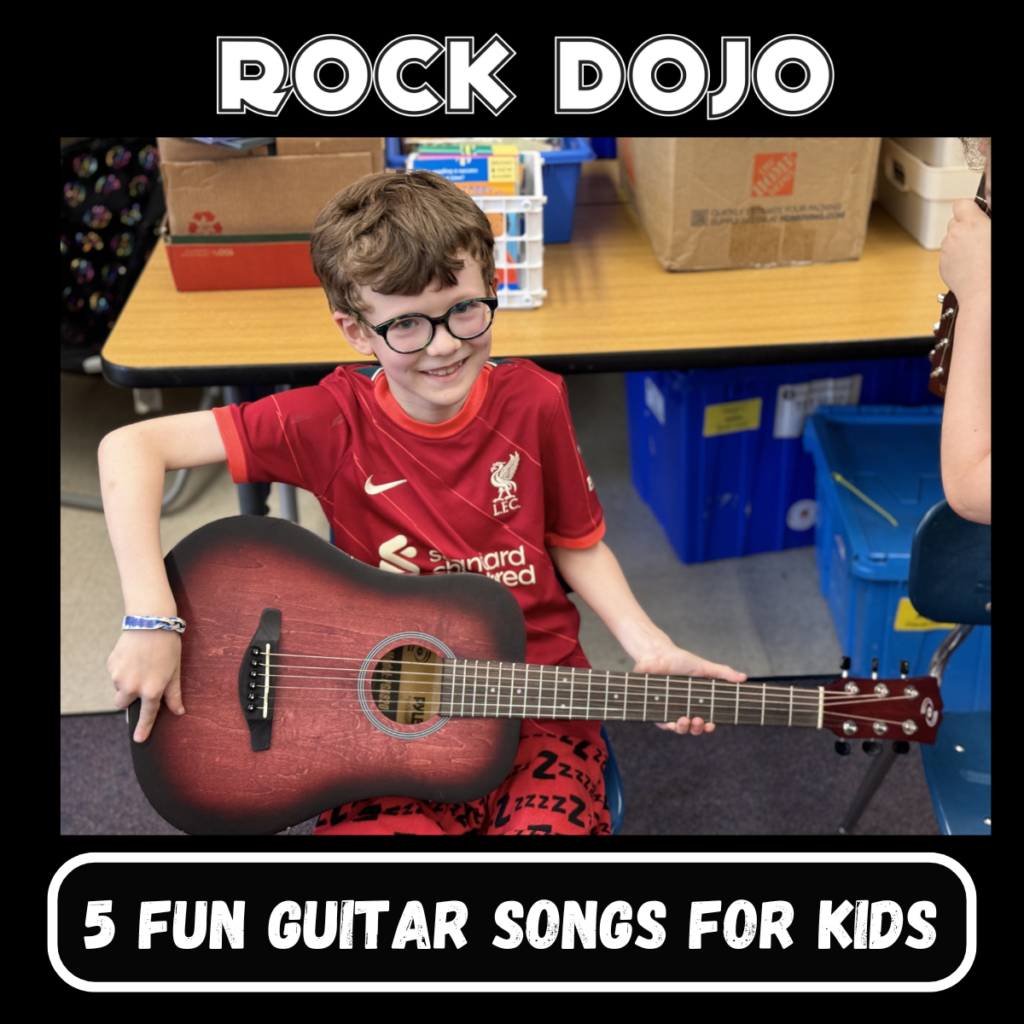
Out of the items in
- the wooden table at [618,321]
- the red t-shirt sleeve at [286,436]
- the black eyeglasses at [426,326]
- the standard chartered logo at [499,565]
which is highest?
the black eyeglasses at [426,326]

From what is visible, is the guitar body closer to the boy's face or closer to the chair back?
the boy's face

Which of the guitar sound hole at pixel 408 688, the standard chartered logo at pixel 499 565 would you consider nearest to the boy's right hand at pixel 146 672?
the guitar sound hole at pixel 408 688

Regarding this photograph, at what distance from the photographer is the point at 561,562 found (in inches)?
59.7

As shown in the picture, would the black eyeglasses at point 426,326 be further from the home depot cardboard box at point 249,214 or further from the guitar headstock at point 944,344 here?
the home depot cardboard box at point 249,214

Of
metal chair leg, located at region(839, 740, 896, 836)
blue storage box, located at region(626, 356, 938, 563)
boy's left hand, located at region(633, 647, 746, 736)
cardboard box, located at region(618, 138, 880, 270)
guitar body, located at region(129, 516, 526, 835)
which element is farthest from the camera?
blue storage box, located at region(626, 356, 938, 563)

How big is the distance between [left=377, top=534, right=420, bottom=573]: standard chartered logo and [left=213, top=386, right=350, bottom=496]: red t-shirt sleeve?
0.41ft

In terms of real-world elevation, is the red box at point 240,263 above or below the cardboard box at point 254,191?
below

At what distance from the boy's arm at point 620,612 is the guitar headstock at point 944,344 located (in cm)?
47

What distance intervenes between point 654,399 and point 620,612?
1090mm

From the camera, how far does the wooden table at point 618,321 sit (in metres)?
1.75

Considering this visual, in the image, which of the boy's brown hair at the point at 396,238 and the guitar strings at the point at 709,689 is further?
the guitar strings at the point at 709,689

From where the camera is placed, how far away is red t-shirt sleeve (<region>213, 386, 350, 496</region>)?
137 cm

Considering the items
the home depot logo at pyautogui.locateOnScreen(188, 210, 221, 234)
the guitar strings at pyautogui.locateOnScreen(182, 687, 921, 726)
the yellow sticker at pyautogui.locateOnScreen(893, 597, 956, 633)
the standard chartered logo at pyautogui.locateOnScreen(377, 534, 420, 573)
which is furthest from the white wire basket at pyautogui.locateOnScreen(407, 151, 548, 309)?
the yellow sticker at pyautogui.locateOnScreen(893, 597, 956, 633)

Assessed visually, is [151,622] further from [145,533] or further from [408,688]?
[408,688]
